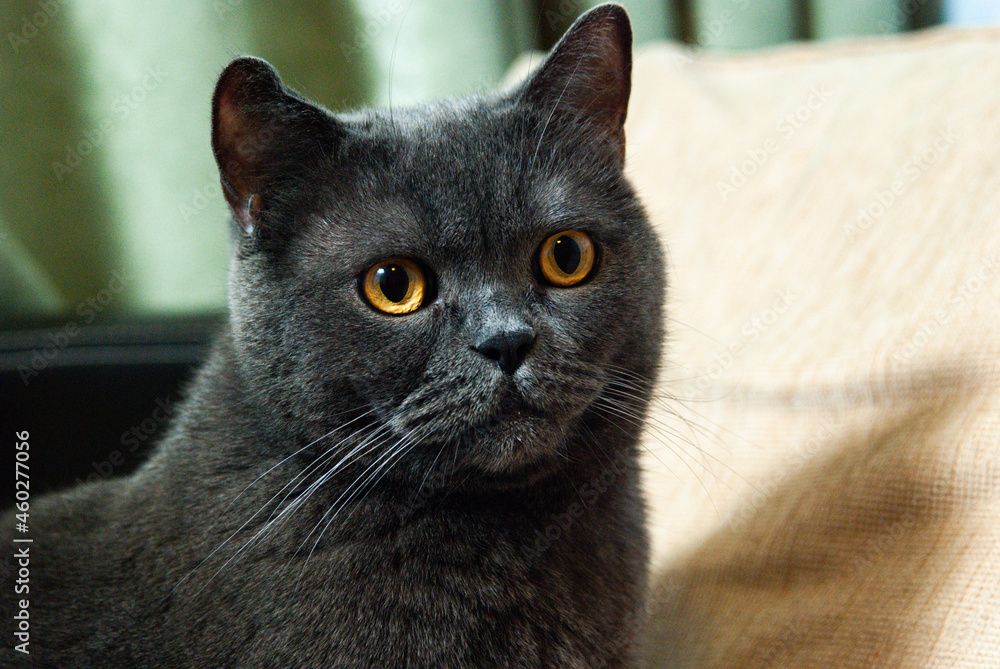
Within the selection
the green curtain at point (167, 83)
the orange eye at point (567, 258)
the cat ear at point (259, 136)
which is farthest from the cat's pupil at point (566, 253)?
the green curtain at point (167, 83)

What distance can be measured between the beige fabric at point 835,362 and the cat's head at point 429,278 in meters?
0.17

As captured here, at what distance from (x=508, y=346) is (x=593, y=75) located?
1.24 feet

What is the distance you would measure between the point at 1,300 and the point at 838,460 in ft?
5.78

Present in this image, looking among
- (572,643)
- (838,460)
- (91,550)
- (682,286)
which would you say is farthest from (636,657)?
(682,286)

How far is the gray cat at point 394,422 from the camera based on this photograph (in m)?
0.74

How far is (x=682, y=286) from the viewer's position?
149 centimetres

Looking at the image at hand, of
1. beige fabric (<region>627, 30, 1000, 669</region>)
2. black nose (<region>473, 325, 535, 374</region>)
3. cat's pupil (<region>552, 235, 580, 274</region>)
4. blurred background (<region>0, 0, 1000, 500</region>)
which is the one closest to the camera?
black nose (<region>473, 325, 535, 374</region>)

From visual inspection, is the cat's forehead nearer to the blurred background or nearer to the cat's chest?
the cat's chest

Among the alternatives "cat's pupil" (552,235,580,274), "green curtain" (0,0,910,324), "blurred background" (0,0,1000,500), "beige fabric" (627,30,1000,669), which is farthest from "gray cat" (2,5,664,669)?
"green curtain" (0,0,910,324)

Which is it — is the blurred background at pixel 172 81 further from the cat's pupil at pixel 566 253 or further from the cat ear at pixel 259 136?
the cat's pupil at pixel 566 253

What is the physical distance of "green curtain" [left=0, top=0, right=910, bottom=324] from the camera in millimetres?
1938

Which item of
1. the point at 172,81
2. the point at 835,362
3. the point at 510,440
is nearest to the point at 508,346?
the point at 510,440

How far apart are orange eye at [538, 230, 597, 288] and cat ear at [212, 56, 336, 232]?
9.2 inches

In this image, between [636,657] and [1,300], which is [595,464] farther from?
[1,300]
